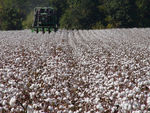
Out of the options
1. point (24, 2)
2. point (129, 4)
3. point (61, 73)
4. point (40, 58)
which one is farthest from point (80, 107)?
point (24, 2)

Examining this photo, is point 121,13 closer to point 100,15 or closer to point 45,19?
point 100,15

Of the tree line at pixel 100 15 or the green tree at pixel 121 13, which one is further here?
the tree line at pixel 100 15

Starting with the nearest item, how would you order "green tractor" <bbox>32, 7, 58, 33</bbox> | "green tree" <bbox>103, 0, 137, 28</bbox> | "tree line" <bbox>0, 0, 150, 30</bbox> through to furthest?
"green tractor" <bbox>32, 7, 58, 33</bbox>
"green tree" <bbox>103, 0, 137, 28</bbox>
"tree line" <bbox>0, 0, 150, 30</bbox>

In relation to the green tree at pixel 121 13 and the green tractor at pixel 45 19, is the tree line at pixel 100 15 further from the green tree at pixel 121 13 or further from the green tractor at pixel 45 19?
the green tractor at pixel 45 19

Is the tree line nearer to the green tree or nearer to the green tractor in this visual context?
the green tree

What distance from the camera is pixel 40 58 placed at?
619 inches

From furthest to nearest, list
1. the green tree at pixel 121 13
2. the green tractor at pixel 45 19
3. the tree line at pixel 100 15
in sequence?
the tree line at pixel 100 15 → the green tree at pixel 121 13 → the green tractor at pixel 45 19

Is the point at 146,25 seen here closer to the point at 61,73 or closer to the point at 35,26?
the point at 35,26

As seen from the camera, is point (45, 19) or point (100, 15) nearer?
point (45, 19)

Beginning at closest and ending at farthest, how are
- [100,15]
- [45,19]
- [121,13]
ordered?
[45,19], [121,13], [100,15]

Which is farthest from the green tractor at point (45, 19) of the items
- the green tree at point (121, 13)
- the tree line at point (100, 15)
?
the green tree at point (121, 13)

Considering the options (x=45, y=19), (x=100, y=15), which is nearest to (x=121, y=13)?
(x=100, y=15)

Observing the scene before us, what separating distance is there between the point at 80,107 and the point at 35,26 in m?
27.3

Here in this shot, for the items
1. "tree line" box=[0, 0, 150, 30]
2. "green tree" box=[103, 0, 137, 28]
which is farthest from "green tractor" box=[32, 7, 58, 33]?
"green tree" box=[103, 0, 137, 28]
